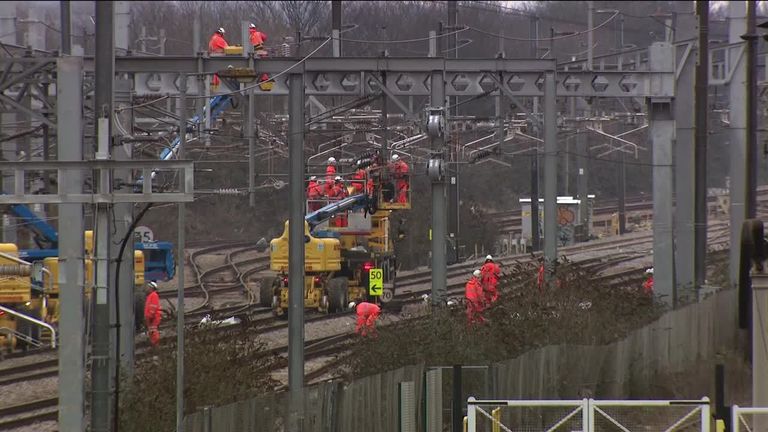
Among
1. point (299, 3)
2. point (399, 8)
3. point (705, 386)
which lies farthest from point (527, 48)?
point (705, 386)

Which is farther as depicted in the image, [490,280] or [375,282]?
[375,282]

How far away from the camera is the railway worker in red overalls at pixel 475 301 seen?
2245 centimetres

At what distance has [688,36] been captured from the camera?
29.9 metres

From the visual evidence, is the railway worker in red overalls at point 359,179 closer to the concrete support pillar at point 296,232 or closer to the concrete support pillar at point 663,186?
the concrete support pillar at point 663,186

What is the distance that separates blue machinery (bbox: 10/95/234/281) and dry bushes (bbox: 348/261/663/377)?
441 cm

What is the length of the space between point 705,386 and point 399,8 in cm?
2115

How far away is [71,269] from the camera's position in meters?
12.4

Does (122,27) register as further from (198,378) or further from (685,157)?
(685,157)

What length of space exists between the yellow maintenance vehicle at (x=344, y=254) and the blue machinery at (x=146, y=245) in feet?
12.3

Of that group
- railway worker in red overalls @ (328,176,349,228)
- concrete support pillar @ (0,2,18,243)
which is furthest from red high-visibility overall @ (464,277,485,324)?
railway worker in red overalls @ (328,176,349,228)

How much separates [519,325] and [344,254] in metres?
13.0

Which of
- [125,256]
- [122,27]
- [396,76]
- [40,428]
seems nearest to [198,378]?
[125,256]

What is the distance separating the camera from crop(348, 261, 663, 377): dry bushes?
20.0m

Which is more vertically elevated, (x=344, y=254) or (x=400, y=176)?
(x=400, y=176)
